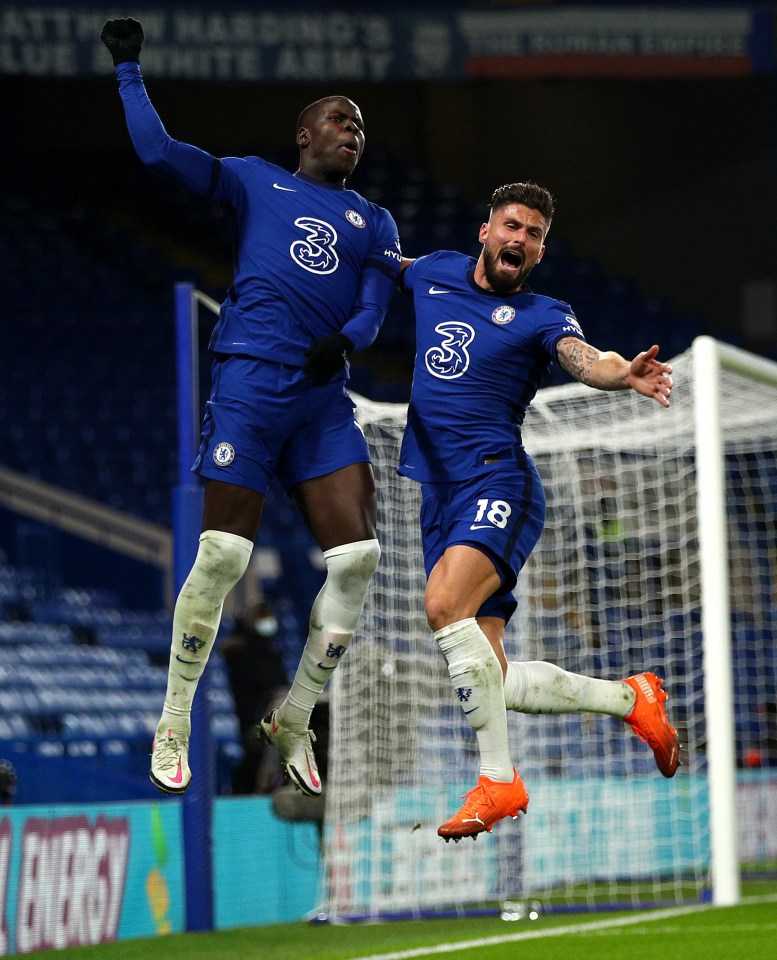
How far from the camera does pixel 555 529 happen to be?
9984 millimetres

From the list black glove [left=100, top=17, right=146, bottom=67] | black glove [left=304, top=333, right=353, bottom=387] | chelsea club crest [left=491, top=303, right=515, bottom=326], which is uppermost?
black glove [left=100, top=17, right=146, bottom=67]

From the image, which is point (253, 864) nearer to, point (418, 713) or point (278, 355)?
point (418, 713)

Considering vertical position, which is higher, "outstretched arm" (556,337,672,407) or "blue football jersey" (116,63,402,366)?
"blue football jersey" (116,63,402,366)

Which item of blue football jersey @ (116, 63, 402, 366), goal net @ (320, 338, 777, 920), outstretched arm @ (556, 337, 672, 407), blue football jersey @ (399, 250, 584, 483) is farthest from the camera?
goal net @ (320, 338, 777, 920)

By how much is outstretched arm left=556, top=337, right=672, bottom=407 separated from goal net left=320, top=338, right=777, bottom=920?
399cm

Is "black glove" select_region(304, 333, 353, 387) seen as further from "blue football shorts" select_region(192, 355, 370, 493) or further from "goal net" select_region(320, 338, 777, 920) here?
"goal net" select_region(320, 338, 777, 920)

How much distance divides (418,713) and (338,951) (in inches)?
96.0

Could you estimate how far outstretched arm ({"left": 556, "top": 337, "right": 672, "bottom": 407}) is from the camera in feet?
14.0

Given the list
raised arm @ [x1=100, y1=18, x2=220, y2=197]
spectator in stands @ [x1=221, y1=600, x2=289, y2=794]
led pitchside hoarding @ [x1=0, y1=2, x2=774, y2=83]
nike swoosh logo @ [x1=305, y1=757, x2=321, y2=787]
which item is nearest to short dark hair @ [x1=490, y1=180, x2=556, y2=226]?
raised arm @ [x1=100, y1=18, x2=220, y2=197]

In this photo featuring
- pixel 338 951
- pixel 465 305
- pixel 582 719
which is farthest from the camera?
pixel 582 719

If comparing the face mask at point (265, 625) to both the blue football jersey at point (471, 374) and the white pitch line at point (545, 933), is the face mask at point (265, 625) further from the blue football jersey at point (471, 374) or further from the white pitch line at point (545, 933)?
the blue football jersey at point (471, 374)

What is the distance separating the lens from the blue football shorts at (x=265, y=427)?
464 cm

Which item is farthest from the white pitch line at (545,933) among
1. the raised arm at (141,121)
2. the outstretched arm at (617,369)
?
the raised arm at (141,121)

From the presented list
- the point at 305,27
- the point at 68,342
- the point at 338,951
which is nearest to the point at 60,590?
the point at 68,342
